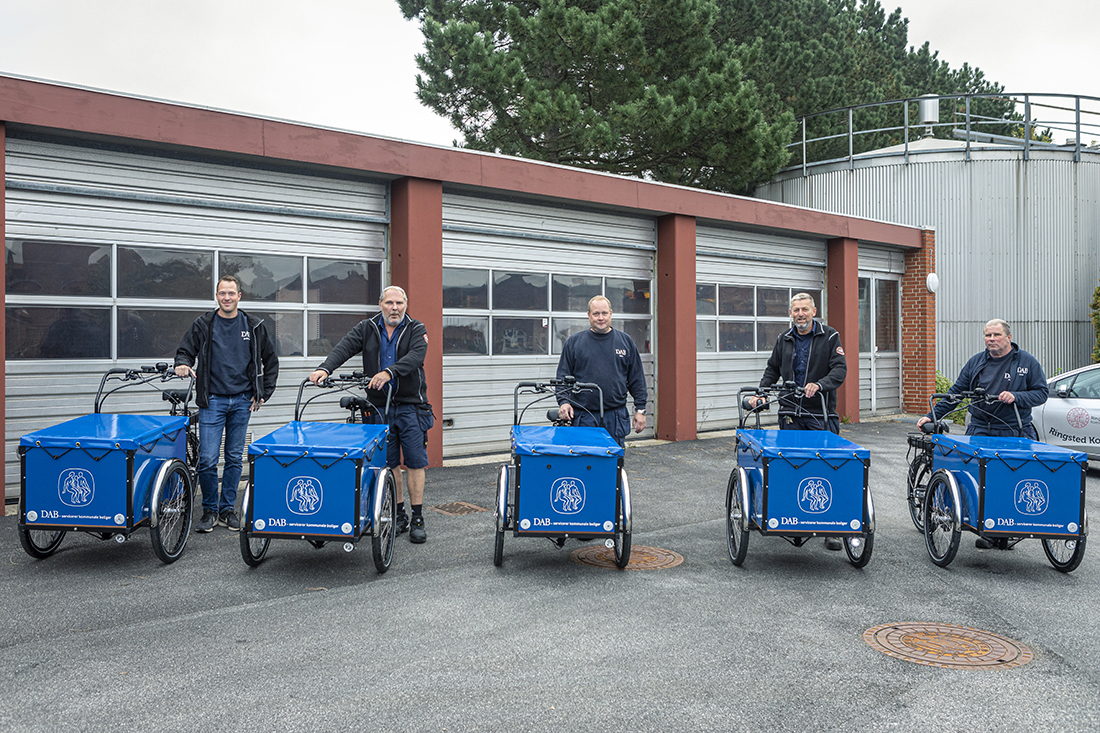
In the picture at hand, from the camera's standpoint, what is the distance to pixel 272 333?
9.51m

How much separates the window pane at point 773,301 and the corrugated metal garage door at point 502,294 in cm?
336

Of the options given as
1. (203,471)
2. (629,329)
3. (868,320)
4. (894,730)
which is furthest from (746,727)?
(868,320)

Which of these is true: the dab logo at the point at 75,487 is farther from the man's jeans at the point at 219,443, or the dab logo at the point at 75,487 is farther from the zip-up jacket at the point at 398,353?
the zip-up jacket at the point at 398,353

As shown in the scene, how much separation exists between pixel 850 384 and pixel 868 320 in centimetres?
166

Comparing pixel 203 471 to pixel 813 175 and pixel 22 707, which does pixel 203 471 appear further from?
pixel 813 175

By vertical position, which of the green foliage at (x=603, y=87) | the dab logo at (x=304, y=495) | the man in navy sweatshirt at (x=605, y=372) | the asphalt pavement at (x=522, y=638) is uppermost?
the green foliage at (x=603, y=87)

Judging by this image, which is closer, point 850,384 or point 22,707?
point 22,707

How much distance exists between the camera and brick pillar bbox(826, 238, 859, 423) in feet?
52.7

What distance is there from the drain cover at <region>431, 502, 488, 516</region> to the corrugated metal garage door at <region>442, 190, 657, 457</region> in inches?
113

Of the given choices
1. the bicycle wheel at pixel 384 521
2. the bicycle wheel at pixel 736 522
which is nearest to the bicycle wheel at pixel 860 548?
the bicycle wheel at pixel 736 522

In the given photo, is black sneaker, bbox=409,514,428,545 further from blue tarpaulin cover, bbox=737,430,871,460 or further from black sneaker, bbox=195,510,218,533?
blue tarpaulin cover, bbox=737,430,871,460

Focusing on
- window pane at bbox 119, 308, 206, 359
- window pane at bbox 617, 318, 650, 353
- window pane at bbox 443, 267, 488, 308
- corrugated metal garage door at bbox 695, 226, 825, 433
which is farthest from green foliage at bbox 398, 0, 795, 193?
window pane at bbox 119, 308, 206, 359

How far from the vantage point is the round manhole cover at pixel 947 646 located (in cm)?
422

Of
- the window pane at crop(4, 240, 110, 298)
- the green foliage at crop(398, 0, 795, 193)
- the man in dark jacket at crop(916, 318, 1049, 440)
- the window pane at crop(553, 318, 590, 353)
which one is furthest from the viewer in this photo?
the green foliage at crop(398, 0, 795, 193)
